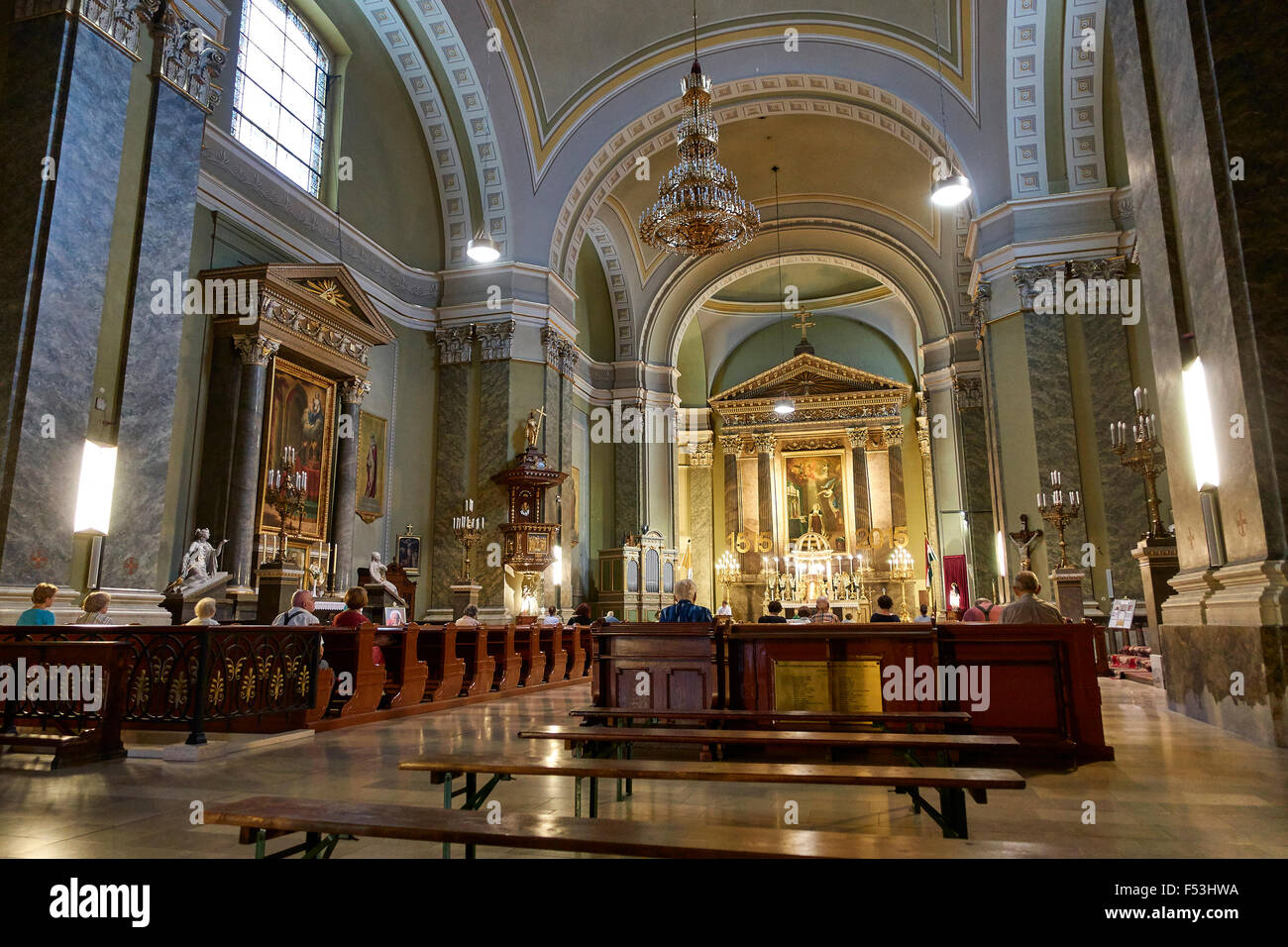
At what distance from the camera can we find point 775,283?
2277 cm

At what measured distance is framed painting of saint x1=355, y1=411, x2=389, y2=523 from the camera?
11859mm

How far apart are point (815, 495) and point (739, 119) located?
1147 cm

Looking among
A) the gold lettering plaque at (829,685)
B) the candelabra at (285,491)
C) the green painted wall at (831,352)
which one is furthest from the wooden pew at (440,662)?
the green painted wall at (831,352)

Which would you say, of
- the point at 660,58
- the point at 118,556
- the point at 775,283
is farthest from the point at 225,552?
the point at 775,283

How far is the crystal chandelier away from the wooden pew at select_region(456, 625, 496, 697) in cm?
576

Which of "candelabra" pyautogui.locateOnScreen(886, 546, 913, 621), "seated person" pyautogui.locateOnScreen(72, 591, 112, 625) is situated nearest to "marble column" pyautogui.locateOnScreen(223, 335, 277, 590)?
"seated person" pyautogui.locateOnScreen(72, 591, 112, 625)

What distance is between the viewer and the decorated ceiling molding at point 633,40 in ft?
41.0

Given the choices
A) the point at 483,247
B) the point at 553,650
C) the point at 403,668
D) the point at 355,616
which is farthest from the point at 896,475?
the point at 355,616

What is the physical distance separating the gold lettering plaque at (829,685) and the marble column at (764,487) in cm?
1743

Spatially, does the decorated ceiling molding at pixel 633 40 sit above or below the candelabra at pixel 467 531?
above

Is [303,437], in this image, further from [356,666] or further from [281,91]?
[356,666]

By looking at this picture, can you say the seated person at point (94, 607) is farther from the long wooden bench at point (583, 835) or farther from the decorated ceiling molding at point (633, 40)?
the decorated ceiling molding at point (633, 40)
